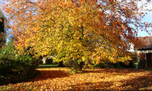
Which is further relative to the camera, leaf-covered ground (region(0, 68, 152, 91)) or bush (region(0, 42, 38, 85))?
bush (region(0, 42, 38, 85))

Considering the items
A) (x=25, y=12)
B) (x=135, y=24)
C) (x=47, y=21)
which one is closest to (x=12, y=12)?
(x=25, y=12)

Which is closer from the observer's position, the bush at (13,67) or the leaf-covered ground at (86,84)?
the leaf-covered ground at (86,84)

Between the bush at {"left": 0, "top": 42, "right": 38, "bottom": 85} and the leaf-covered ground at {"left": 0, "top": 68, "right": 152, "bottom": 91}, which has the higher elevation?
the bush at {"left": 0, "top": 42, "right": 38, "bottom": 85}

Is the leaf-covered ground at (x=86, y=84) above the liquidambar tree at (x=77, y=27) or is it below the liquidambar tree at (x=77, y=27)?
below

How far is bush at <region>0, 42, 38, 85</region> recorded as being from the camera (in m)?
8.83

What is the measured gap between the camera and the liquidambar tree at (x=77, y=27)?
7863 mm

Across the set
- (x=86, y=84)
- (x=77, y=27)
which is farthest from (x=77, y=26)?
(x=86, y=84)

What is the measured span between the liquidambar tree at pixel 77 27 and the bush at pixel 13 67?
2.40 feet

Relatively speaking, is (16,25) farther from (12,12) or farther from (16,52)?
(16,52)

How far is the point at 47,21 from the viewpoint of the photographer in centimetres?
936

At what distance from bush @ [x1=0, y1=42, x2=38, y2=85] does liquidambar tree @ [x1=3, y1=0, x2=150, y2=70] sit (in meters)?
0.73

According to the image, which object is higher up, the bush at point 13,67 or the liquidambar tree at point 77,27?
the liquidambar tree at point 77,27

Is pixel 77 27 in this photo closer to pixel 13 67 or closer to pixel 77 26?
pixel 77 26

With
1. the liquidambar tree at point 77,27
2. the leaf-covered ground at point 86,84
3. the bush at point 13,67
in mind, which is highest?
the liquidambar tree at point 77,27
